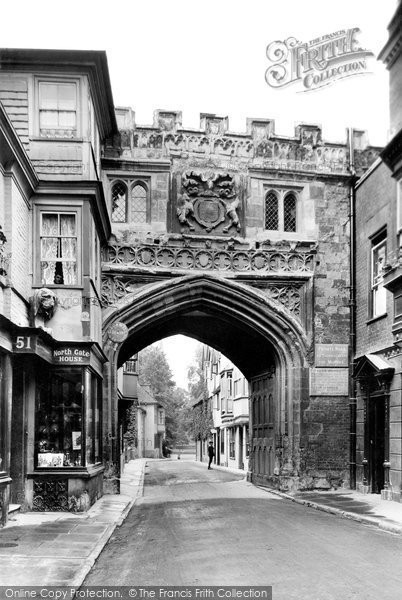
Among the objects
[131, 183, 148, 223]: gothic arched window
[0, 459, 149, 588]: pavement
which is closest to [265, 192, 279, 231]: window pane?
[131, 183, 148, 223]: gothic arched window

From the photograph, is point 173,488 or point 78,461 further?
point 173,488

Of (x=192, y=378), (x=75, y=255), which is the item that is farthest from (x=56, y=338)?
(x=192, y=378)

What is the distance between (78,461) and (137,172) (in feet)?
29.2

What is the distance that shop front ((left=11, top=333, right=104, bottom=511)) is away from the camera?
15.4m

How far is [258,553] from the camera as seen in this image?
978 cm

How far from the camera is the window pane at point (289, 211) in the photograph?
22.5 metres

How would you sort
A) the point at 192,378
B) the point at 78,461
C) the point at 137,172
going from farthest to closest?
the point at 192,378, the point at 137,172, the point at 78,461

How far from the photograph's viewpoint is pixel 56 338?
53.6 ft

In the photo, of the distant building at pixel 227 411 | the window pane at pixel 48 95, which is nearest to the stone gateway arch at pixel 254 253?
the window pane at pixel 48 95

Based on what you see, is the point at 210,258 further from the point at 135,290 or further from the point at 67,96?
the point at 67,96

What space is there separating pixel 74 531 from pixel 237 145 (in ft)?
42.5

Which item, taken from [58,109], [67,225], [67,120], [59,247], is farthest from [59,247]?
[58,109]

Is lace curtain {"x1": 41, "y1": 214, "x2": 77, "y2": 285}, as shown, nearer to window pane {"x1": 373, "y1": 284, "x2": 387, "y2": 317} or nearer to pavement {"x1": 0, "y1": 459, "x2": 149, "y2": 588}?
pavement {"x1": 0, "y1": 459, "x2": 149, "y2": 588}

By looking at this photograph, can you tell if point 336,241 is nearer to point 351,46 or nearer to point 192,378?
point 351,46
